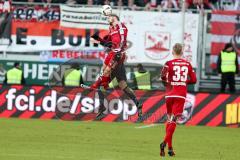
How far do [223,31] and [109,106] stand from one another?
519 centimetres

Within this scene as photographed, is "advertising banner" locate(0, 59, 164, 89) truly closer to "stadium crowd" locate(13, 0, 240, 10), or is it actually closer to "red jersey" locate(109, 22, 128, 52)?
"stadium crowd" locate(13, 0, 240, 10)

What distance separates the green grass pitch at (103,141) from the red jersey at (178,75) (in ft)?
3.73

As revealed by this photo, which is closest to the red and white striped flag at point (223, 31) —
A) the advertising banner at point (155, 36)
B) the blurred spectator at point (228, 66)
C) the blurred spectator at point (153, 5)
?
the blurred spectator at point (228, 66)

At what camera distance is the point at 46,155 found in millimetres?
14531

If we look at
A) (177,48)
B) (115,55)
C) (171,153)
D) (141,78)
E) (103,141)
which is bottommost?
(141,78)

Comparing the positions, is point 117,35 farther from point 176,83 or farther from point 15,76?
point 15,76

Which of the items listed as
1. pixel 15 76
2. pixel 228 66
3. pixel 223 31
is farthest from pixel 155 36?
pixel 15 76

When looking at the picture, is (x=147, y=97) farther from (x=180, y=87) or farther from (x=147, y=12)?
(x=180, y=87)

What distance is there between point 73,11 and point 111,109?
192 inches

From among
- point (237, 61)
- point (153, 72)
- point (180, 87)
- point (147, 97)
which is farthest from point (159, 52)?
point (180, 87)

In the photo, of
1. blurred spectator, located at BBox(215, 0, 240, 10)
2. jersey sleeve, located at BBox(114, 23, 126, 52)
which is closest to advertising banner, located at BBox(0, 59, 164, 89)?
blurred spectator, located at BBox(215, 0, 240, 10)

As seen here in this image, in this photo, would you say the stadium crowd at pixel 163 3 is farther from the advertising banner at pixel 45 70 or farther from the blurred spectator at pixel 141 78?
the blurred spectator at pixel 141 78

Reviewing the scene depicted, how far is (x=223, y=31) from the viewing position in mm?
25484

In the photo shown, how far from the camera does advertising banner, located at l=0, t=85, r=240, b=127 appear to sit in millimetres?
22094
